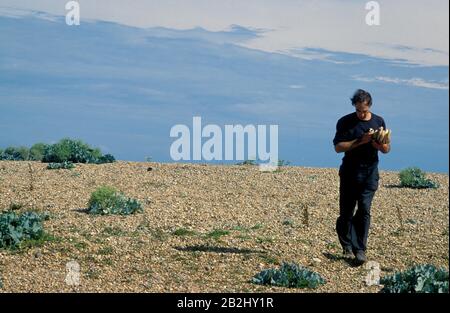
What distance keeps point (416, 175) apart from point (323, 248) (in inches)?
382

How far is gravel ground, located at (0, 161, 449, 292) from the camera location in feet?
36.3

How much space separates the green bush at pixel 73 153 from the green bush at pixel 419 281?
16280mm

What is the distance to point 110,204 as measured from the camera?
52.5ft

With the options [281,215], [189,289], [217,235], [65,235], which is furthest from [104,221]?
[189,289]

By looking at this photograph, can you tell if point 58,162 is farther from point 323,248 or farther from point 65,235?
point 323,248

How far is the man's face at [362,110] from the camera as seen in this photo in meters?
11.5

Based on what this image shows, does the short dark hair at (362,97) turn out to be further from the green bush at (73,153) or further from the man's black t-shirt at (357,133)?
the green bush at (73,153)

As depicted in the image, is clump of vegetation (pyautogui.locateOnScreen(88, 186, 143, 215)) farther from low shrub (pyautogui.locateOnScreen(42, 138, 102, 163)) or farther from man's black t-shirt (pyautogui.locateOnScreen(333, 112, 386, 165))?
low shrub (pyautogui.locateOnScreen(42, 138, 102, 163))

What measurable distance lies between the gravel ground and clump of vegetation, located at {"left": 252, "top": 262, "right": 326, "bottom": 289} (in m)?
0.15

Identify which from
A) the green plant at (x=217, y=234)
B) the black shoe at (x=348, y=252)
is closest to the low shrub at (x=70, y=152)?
the green plant at (x=217, y=234)

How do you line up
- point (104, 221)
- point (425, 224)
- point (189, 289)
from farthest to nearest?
point (425, 224)
point (104, 221)
point (189, 289)

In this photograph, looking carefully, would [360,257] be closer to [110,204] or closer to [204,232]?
[204,232]

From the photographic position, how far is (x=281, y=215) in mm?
16297

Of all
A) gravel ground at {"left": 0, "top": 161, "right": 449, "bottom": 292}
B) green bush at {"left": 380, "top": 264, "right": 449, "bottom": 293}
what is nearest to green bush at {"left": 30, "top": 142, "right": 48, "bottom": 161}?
gravel ground at {"left": 0, "top": 161, "right": 449, "bottom": 292}
